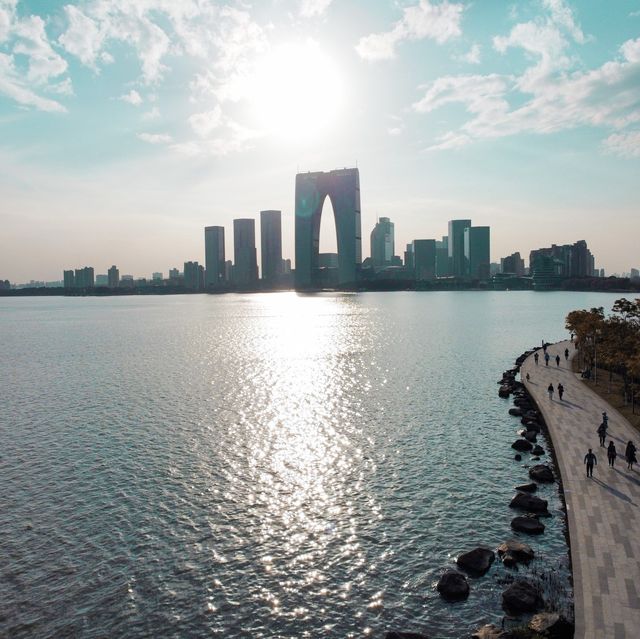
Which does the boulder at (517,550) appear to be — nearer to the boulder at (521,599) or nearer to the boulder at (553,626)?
the boulder at (521,599)

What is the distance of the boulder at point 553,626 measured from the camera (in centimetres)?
1903

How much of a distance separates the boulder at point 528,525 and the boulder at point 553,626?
8.76 m

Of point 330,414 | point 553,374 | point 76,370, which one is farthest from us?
point 76,370

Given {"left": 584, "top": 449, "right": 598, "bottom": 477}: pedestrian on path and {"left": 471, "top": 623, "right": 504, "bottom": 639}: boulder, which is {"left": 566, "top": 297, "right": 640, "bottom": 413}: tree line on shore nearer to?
{"left": 584, "top": 449, "right": 598, "bottom": 477}: pedestrian on path

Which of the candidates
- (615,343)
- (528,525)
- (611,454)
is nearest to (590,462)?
(611,454)

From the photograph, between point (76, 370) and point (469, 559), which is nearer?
point (469, 559)

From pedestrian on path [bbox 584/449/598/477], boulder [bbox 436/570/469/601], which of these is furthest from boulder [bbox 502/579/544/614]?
pedestrian on path [bbox 584/449/598/477]

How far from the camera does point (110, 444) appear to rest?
4500cm

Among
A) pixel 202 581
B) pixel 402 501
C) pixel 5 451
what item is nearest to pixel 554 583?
pixel 402 501

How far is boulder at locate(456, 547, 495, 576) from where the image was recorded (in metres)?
24.8

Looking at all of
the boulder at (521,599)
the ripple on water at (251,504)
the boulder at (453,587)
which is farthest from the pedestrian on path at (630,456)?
the boulder at (453,587)

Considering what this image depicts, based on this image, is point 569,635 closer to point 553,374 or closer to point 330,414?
point 330,414

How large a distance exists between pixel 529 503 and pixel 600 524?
20.9ft

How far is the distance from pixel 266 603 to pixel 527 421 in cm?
3276
